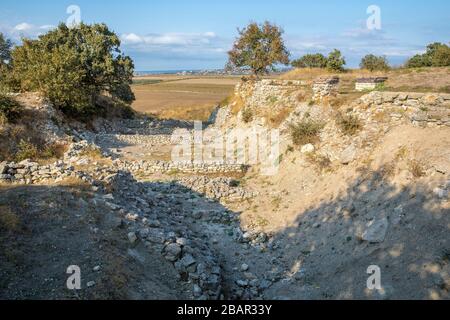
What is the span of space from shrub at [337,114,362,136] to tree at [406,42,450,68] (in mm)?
15826

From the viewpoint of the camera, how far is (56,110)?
81.4 feet

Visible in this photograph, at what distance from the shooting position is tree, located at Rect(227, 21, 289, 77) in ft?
100

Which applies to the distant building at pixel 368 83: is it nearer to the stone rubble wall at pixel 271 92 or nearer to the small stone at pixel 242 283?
the stone rubble wall at pixel 271 92

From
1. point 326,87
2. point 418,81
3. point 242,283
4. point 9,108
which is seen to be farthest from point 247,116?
point 242,283

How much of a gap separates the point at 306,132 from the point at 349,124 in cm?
214

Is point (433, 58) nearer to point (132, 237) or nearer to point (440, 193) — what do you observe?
point (440, 193)

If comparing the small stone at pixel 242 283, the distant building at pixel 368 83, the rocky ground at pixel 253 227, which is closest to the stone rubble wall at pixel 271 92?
the distant building at pixel 368 83

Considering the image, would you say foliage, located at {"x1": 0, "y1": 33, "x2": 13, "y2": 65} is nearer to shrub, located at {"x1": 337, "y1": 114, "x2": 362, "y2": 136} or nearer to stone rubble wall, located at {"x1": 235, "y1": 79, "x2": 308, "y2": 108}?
stone rubble wall, located at {"x1": 235, "y1": 79, "x2": 308, "y2": 108}

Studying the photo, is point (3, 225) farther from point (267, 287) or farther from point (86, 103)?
point (86, 103)

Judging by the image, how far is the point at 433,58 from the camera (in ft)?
91.3

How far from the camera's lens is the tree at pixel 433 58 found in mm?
26450

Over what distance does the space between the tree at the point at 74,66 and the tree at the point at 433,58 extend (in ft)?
73.6

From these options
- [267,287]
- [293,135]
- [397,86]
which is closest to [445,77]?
[397,86]

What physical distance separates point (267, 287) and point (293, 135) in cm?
865
